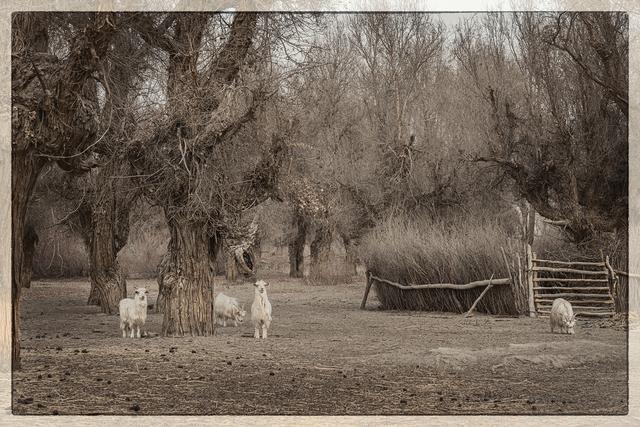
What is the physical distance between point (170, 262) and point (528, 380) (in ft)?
25.0

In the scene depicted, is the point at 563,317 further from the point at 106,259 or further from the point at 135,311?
the point at 106,259

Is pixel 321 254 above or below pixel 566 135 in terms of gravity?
below

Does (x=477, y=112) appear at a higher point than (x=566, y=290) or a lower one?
higher

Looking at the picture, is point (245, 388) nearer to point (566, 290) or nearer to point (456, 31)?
point (566, 290)

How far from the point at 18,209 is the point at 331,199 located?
67.2ft

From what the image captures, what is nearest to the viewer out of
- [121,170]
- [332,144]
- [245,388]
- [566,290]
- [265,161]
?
[245,388]

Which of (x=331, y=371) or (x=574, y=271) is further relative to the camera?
(x=574, y=271)

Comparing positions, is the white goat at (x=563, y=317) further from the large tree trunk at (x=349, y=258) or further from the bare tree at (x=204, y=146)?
the large tree trunk at (x=349, y=258)

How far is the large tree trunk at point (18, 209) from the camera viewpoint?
1248 centimetres

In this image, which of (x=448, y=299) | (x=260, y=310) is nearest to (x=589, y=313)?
(x=448, y=299)

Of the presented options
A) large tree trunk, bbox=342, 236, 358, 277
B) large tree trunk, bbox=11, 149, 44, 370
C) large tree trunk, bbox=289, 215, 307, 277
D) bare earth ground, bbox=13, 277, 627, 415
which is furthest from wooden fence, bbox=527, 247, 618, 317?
large tree trunk, bbox=289, 215, 307, 277

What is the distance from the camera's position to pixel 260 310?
17125 mm

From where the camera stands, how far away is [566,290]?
22953 millimetres

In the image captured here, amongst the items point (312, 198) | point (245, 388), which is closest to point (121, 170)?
point (312, 198)
